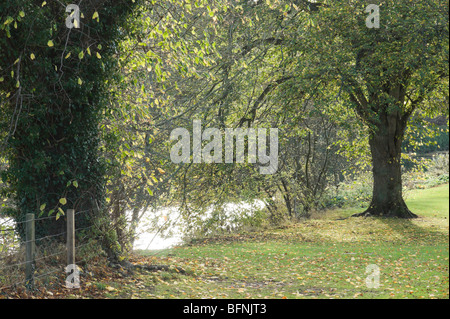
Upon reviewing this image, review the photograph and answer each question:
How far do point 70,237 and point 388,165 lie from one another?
46.0 ft

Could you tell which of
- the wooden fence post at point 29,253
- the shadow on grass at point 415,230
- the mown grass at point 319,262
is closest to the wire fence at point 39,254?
the wooden fence post at point 29,253

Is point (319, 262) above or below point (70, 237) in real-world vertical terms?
below

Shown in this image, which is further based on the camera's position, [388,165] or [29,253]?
[388,165]

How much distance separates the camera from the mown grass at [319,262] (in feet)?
25.9

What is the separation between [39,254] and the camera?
7527 mm

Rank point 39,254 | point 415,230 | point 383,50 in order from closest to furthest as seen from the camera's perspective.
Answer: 1. point 39,254
2. point 383,50
3. point 415,230

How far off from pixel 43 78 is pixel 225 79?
25.9 feet

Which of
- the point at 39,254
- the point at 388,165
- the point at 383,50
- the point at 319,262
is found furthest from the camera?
the point at 388,165

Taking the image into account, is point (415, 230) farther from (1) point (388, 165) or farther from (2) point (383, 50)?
(2) point (383, 50)

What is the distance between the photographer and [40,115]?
7590 mm

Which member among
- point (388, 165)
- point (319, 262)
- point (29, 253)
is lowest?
point (319, 262)

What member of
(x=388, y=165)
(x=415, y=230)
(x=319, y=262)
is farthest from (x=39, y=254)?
(x=388, y=165)

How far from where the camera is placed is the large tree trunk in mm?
18094
